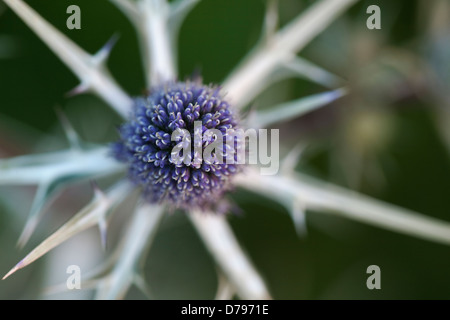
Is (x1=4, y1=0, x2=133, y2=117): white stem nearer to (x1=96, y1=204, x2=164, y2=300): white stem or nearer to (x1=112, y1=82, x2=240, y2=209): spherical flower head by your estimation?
(x1=112, y1=82, x2=240, y2=209): spherical flower head

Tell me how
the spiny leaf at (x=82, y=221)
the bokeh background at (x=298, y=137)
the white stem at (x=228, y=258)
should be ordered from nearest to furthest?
1. the spiny leaf at (x=82, y=221)
2. the white stem at (x=228, y=258)
3. the bokeh background at (x=298, y=137)

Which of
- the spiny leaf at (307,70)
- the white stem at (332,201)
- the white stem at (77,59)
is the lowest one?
the white stem at (332,201)

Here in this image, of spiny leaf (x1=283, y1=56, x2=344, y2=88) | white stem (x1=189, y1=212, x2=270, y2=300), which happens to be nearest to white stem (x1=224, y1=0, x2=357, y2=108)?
spiny leaf (x1=283, y1=56, x2=344, y2=88)

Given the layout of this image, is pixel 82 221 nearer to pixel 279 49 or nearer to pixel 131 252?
pixel 131 252

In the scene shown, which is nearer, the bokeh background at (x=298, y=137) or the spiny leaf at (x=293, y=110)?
the spiny leaf at (x=293, y=110)

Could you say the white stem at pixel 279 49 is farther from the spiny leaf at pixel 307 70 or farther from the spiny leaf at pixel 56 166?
the spiny leaf at pixel 56 166

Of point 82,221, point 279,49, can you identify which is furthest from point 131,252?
point 279,49

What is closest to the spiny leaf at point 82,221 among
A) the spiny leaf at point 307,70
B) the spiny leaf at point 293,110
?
the spiny leaf at point 293,110
